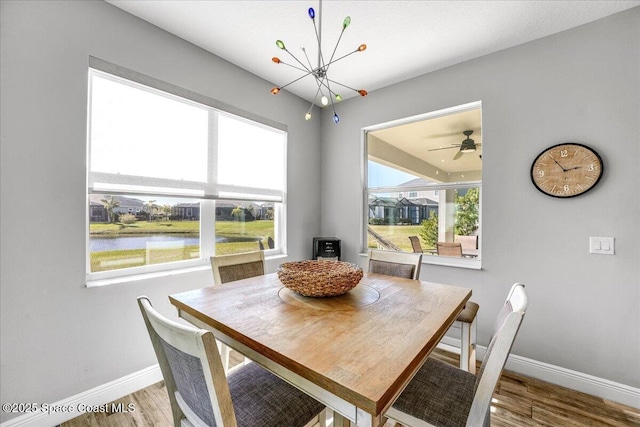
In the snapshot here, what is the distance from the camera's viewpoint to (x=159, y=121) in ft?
6.89

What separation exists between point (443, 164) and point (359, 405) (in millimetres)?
2536

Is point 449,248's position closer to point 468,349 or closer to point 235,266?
point 468,349

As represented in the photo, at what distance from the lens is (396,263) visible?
207cm

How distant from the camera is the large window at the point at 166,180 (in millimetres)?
1839

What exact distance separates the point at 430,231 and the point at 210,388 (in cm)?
250

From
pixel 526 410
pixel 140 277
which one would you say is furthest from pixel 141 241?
pixel 526 410

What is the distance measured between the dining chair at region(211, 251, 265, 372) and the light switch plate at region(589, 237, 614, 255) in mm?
2403

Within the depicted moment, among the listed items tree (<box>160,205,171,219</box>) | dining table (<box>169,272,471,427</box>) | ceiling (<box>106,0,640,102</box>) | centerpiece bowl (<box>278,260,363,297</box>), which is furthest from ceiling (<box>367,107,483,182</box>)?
tree (<box>160,205,171,219</box>)

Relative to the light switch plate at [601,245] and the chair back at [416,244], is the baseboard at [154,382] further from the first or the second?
the chair back at [416,244]

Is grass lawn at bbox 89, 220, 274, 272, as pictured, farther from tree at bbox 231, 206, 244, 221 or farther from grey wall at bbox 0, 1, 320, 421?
grey wall at bbox 0, 1, 320, 421

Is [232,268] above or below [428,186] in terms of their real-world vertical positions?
below

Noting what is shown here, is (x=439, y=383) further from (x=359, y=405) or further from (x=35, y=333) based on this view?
(x=35, y=333)

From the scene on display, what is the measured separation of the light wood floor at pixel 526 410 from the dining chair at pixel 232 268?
49cm

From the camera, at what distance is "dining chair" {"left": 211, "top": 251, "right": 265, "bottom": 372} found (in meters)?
1.78
